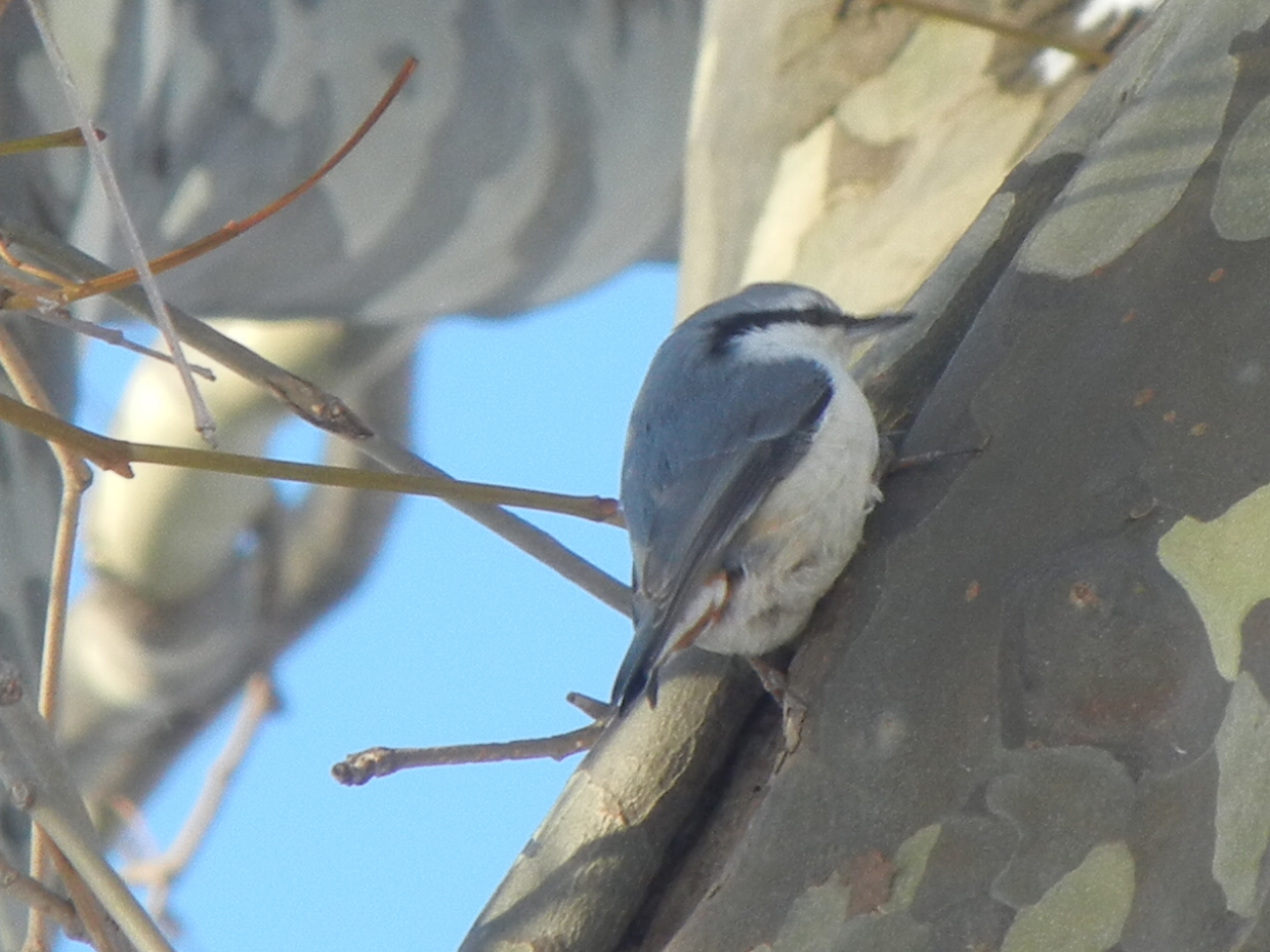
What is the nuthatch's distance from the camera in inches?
35.6

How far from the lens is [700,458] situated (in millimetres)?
1043

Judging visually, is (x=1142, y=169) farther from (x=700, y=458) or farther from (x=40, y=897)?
(x=40, y=897)

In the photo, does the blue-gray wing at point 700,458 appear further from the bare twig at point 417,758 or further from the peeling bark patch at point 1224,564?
the peeling bark patch at point 1224,564

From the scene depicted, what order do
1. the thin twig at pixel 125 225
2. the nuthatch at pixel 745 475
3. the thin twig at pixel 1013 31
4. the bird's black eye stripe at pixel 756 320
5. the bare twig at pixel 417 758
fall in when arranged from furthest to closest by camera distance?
the thin twig at pixel 1013 31 → the bird's black eye stripe at pixel 756 320 → the nuthatch at pixel 745 475 → the bare twig at pixel 417 758 → the thin twig at pixel 125 225

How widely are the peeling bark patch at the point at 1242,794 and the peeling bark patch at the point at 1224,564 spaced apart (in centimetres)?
2

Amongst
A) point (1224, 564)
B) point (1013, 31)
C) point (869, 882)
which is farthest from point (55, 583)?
point (1013, 31)

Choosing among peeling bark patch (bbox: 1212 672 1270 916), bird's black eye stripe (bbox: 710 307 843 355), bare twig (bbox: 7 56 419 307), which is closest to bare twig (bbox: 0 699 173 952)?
bare twig (bbox: 7 56 419 307)

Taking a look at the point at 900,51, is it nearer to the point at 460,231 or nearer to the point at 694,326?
the point at 694,326

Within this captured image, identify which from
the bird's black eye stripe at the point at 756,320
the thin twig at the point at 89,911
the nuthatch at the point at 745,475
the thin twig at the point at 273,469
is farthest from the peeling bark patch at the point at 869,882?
the bird's black eye stripe at the point at 756,320

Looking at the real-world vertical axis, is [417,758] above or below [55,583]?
below

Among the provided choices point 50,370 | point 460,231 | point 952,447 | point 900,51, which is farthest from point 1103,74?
point 460,231

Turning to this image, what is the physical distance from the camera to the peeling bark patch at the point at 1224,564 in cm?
73

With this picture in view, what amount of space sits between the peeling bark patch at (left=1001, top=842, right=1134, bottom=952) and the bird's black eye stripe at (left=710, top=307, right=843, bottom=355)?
509mm

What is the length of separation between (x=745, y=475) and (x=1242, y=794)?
391 millimetres
